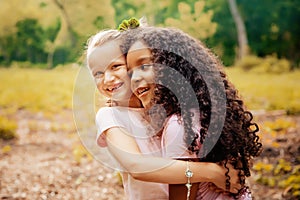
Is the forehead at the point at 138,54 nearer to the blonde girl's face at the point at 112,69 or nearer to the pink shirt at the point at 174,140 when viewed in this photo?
the blonde girl's face at the point at 112,69

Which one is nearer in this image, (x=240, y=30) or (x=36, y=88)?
(x=36, y=88)

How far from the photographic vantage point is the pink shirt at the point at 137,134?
1374 mm

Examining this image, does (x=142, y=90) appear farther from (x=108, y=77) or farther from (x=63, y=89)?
(x=63, y=89)

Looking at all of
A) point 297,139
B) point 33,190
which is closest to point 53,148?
point 33,190

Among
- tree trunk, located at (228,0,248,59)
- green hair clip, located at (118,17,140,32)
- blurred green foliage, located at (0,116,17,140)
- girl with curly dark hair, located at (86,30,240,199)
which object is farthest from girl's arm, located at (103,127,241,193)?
tree trunk, located at (228,0,248,59)

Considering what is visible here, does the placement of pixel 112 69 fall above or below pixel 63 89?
below

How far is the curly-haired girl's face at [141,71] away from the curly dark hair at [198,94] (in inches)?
0.6

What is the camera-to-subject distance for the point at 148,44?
137 cm

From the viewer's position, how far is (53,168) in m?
3.04

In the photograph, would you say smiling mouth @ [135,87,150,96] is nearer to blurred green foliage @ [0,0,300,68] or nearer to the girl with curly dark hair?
A: the girl with curly dark hair

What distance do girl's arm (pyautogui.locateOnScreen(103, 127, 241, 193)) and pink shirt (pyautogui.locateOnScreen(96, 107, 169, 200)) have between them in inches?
1.1

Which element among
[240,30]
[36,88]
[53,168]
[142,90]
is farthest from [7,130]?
[142,90]

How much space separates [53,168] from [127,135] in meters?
1.79

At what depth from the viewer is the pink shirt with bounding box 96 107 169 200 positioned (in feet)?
4.51
